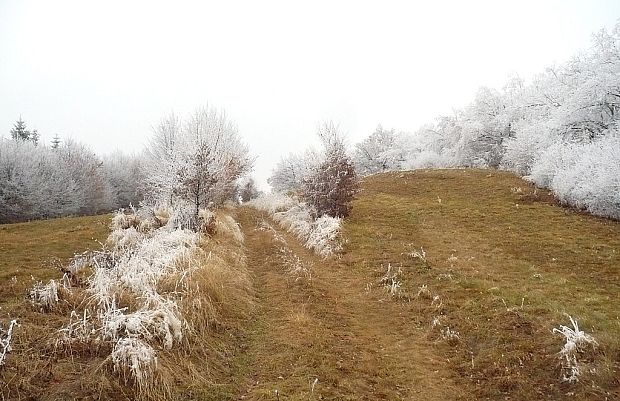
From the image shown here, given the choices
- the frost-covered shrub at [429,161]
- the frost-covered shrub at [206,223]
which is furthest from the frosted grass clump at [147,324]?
the frost-covered shrub at [429,161]

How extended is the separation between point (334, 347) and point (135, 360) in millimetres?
3898

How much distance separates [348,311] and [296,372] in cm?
370

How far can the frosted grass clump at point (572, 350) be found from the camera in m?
6.95

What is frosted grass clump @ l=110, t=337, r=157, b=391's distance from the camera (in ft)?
20.4

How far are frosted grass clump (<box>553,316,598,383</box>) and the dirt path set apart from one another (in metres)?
1.69

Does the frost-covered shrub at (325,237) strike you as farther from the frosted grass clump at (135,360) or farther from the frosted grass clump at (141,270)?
the frosted grass clump at (135,360)

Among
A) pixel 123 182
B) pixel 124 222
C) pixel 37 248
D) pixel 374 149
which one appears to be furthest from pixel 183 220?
pixel 374 149

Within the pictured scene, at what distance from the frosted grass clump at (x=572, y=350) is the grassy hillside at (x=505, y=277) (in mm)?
128

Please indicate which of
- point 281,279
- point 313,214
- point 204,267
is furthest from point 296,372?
point 313,214

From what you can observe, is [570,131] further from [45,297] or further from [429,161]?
[429,161]

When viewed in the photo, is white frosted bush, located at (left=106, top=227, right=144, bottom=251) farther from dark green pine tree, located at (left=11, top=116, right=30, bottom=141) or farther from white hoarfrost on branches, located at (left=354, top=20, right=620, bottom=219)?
dark green pine tree, located at (left=11, top=116, right=30, bottom=141)

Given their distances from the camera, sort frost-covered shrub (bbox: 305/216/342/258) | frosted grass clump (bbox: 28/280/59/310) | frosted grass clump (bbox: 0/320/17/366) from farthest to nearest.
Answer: frost-covered shrub (bbox: 305/216/342/258)
frosted grass clump (bbox: 28/280/59/310)
frosted grass clump (bbox: 0/320/17/366)

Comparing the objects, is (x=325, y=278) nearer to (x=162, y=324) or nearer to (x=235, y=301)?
(x=235, y=301)

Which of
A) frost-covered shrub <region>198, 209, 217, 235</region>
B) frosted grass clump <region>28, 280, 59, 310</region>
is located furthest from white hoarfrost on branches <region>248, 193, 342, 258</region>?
frosted grass clump <region>28, 280, 59, 310</region>
